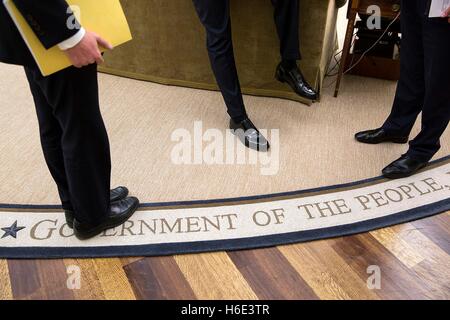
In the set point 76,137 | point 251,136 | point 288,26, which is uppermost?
point 288,26

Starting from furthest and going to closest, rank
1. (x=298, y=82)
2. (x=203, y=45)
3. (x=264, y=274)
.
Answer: (x=203, y=45)
(x=298, y=82)
(x=264, y=274)

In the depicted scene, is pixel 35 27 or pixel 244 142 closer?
pixel 35 27

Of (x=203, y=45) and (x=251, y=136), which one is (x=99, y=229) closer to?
(x=251, y=136)

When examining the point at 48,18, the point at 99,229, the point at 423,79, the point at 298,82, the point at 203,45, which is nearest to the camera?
the point at 48,18

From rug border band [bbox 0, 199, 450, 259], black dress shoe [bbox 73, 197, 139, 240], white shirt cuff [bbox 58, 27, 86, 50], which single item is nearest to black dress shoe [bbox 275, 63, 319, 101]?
rug border band [bbox 0, 199, 450, 259]

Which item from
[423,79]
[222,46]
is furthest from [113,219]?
[423,79]

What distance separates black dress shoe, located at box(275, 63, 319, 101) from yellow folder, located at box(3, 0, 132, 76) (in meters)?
1.06

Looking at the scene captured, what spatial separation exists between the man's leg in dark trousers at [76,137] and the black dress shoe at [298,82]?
108 cm

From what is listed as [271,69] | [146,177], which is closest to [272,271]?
[146,177]

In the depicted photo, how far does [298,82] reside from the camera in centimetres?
188

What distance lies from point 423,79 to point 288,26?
0.64 meters

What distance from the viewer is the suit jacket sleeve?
0.81 metres

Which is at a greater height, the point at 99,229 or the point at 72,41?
the point at 72,41

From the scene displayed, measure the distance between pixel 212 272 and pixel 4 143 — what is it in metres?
1.27
